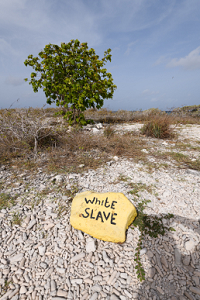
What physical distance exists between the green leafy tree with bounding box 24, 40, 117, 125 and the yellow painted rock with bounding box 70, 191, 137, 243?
162 inches

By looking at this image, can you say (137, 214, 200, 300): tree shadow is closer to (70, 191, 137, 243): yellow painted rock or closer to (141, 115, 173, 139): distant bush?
(70, 191, 137, 243): yellow painted rock

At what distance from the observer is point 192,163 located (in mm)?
3453

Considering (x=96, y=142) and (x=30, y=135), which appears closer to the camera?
(x=30, y=135)

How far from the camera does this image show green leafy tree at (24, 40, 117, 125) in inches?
217

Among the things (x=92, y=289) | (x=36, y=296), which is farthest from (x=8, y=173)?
(x=92, y=289)

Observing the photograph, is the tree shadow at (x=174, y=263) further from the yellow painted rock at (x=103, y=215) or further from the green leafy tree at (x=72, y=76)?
the green leafy tree at (x=72, y=76)

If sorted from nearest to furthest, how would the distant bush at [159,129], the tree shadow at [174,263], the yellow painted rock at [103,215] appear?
the tree shadow at [174,263]
the yellow painted rock at [103,215]
the distant bush at [159,129]

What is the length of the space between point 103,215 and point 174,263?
34.6 inches

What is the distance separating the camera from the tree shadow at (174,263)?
1327 millimetres

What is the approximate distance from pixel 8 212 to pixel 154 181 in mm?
2342

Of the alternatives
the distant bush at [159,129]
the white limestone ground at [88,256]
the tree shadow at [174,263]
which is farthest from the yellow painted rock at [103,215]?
the distant bush at [159,129]

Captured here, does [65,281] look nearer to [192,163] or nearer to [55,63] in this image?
[192,163]

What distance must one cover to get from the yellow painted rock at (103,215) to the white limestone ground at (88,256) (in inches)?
3.3

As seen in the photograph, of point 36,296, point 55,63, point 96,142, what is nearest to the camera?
point 36,296
